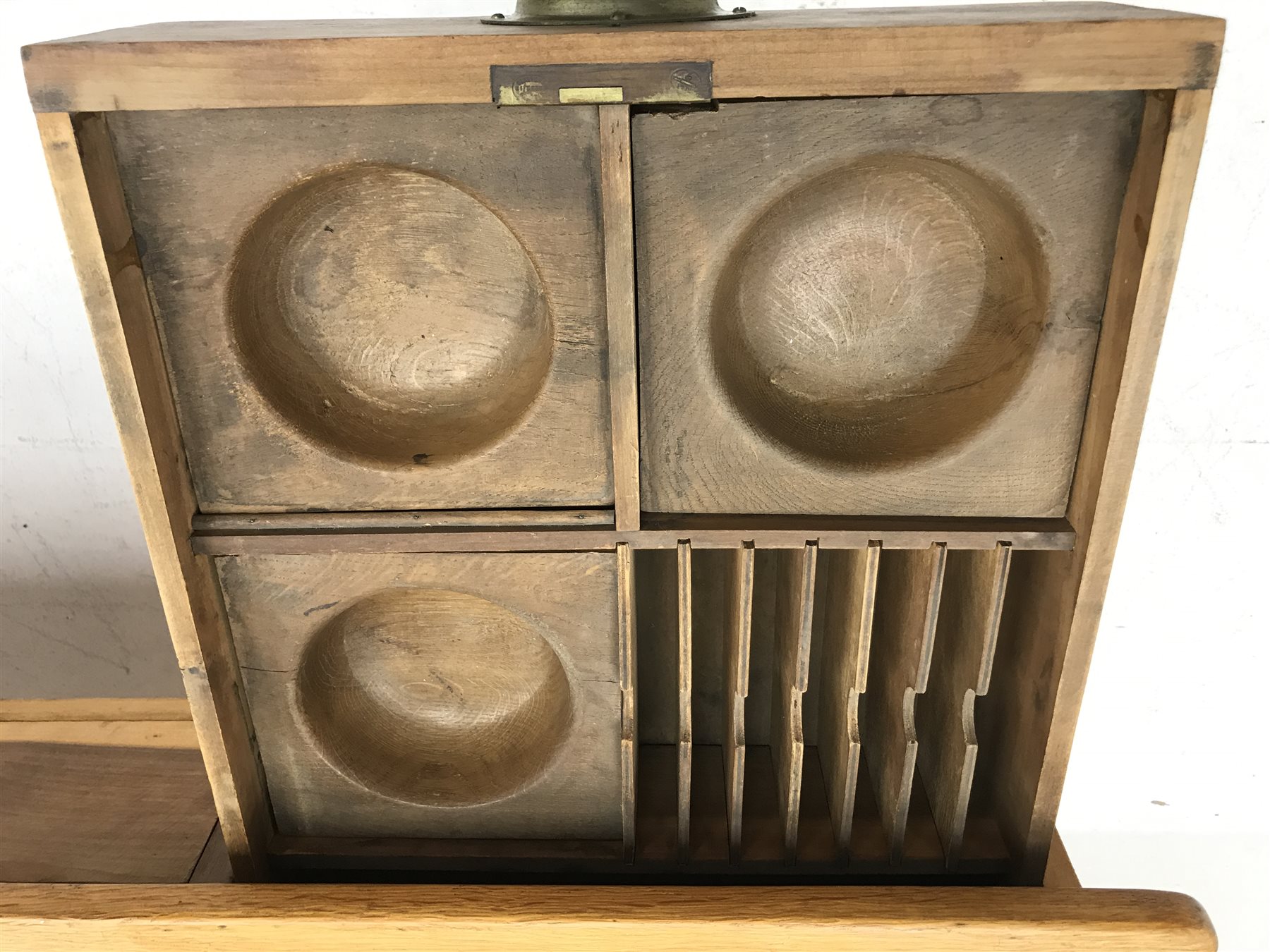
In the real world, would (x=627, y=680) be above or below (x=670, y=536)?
below

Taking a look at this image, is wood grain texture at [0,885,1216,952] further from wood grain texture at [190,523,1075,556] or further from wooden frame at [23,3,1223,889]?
wood grain texture at [190,523,1075,556]

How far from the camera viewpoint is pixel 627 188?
2.05 feet

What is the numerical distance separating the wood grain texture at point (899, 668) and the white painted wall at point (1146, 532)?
0.42 m

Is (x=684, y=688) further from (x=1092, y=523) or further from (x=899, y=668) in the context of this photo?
(x=1092, y=523)

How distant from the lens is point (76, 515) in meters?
1.20

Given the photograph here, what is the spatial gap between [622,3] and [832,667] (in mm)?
570

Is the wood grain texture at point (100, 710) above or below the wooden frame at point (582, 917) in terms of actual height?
below

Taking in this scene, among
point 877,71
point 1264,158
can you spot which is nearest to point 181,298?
point 877,71

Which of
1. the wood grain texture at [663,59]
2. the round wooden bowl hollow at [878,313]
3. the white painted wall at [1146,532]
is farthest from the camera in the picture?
the white painted wall at [1146,532]

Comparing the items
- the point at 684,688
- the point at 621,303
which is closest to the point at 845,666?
the point at 684,688

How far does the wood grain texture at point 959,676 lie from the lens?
2.53 ft

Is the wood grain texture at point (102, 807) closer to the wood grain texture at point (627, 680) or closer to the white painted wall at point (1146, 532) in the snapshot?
the white painted wall at point (1146, 532)

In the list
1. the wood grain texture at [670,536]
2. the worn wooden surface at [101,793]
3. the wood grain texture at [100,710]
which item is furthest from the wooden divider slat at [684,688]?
the wood grain texture at [100,710]

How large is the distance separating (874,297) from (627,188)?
21 cm
